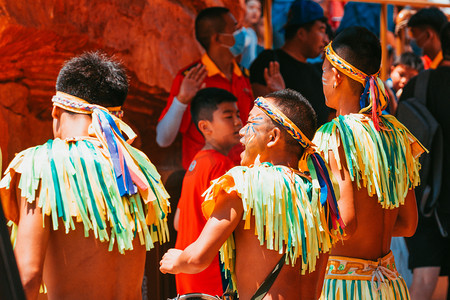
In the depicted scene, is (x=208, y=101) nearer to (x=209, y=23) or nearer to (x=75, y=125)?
(x=209, y=23)

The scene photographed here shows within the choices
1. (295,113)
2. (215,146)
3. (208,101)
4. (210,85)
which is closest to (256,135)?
(295,113)

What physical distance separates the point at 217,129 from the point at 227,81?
69cm

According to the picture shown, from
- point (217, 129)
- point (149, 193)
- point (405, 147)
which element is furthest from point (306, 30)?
point (149, 193)

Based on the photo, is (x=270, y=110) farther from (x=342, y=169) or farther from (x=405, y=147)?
(x=405, y=147)

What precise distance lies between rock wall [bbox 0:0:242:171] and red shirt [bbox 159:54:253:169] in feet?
1.11

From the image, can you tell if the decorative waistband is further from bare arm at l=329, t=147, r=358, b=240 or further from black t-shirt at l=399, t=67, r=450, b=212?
black t-shirt at l=399, t=67, r=450, b=212

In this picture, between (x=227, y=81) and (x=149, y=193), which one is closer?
(x=149, y=193)

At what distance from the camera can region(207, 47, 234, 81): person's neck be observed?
5.22 metres

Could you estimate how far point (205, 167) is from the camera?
4.32 m

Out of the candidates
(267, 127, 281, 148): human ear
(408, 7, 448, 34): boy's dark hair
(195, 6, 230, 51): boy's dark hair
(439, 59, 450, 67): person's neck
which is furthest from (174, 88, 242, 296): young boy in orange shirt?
(408, 7, 448, 34): boy's dark hair

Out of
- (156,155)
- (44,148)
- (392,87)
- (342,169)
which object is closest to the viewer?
(44,148)

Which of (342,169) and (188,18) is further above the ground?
(188,18)

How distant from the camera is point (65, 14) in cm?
488

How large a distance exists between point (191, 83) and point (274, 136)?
6.59ft
